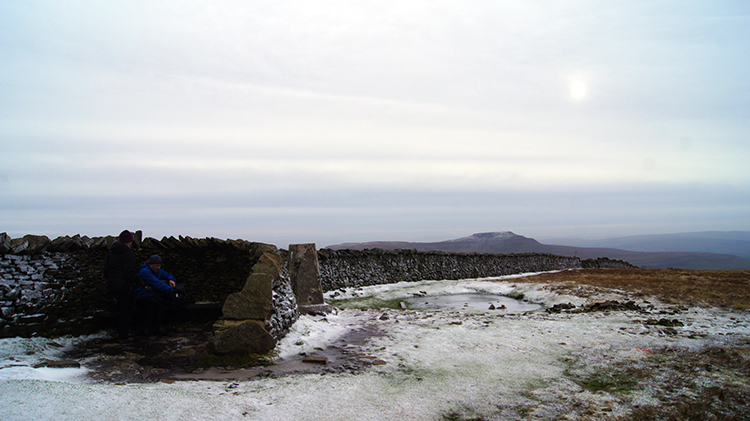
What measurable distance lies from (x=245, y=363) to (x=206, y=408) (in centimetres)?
208

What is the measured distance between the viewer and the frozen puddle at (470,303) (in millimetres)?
14153

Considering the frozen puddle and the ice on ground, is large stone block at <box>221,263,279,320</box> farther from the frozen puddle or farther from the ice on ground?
the frozen puddle

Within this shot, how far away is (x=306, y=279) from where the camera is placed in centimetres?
1126

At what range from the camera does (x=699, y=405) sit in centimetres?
478

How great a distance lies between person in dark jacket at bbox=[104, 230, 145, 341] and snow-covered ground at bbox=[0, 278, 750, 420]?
0.98 m

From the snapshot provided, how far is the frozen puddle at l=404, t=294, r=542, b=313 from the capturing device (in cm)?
1415

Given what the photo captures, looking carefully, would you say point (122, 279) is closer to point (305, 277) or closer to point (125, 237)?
point (125, 237)

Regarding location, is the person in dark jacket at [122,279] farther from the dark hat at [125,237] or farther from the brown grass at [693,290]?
the brown grass at [693,290]

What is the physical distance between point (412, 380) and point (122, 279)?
6199 mm

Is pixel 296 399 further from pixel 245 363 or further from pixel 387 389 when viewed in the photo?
pixel 245 363

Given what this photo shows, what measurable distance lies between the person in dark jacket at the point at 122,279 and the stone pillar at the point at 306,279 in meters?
3.84

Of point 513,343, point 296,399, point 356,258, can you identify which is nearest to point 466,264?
point 356,258

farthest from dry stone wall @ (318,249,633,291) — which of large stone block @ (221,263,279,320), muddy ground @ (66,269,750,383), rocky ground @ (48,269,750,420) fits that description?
large stone block @ (221,263,279,320)

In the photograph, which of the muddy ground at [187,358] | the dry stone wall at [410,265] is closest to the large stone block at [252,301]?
the muddy ground at [187,358]
